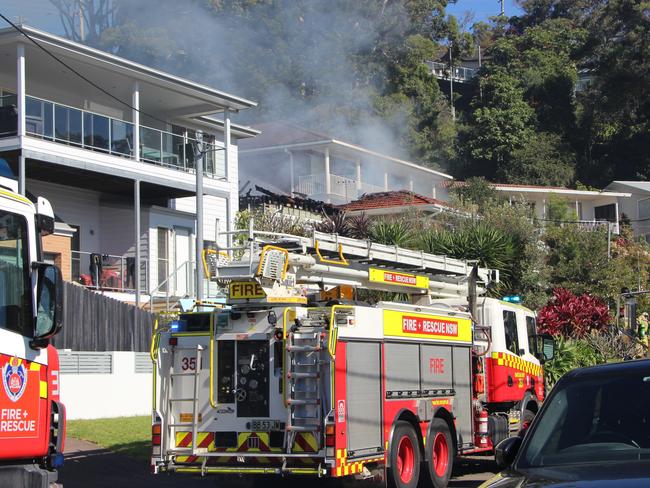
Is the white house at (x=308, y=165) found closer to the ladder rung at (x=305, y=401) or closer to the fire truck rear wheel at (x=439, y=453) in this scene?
the fire truck rear wheel at (x=439, y=453)

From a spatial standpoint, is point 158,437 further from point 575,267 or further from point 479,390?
point 575,267

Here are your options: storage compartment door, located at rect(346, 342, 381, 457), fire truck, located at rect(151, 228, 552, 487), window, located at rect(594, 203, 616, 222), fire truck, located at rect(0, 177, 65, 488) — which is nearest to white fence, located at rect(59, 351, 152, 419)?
fire truck, located at rect(151, 228, 552, 487)

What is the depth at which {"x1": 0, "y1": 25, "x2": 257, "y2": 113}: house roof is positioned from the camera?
77.4ft

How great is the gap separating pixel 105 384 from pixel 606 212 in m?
40.3

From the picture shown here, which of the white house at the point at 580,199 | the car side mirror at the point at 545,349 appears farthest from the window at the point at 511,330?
the white house at the point at 580,199

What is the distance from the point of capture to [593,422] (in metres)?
5.82

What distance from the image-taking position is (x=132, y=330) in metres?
22.1

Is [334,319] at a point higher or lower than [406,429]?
higher

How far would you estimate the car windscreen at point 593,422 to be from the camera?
5512 millimetres

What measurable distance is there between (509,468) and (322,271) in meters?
6.51

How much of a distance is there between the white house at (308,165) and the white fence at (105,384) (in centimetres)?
2331

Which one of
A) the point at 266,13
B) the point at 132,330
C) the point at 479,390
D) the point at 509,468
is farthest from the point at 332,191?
the point at 509,468

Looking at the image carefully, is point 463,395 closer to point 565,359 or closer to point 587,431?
point 587,431

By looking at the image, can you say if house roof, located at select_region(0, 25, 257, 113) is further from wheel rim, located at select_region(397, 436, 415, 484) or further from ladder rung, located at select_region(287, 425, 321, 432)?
ladder rung, located at select_region(287, 425, 321, 432)
